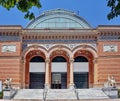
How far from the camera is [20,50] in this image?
39.2 m

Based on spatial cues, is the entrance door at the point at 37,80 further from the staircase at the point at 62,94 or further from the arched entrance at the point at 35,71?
the staircase at the point at 62,94

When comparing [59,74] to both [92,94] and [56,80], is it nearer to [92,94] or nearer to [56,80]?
[56,80]

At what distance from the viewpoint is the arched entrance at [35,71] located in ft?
135

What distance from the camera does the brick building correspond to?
3831cm

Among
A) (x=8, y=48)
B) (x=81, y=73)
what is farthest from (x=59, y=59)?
(x=8, y=48)

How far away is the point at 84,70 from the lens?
4131cm

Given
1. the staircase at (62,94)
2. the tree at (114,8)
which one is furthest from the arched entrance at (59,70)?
the tree at (114,8)

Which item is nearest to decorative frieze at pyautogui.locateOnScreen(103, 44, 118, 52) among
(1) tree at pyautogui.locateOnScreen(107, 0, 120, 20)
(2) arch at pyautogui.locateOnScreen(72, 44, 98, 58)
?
(2) arch at pyautogui.locateOnScreen(72, 44, 98, 58)

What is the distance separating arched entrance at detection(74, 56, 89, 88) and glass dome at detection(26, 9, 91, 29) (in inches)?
221

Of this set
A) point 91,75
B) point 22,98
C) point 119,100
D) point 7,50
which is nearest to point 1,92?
point 22,98

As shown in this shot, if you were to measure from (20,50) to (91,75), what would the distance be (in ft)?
30.9

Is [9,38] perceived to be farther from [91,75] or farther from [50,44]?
[91,75]

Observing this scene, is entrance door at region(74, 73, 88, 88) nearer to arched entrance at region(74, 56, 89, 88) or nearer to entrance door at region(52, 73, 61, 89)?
arched entrance at region(74, 56, 89, 88)

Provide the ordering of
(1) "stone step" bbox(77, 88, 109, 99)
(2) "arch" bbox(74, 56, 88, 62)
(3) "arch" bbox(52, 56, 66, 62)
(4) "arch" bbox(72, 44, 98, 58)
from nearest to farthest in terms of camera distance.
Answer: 1. (1) "stone step" bbox(77, 88, 109, 99)
2. (4) "arch" bbox(72, 44, 98, 58)
3. (2) "arch" bbox(74, 56, 88, 62)
4. (3) "arch" bbox(52, 56, 66, 62)
